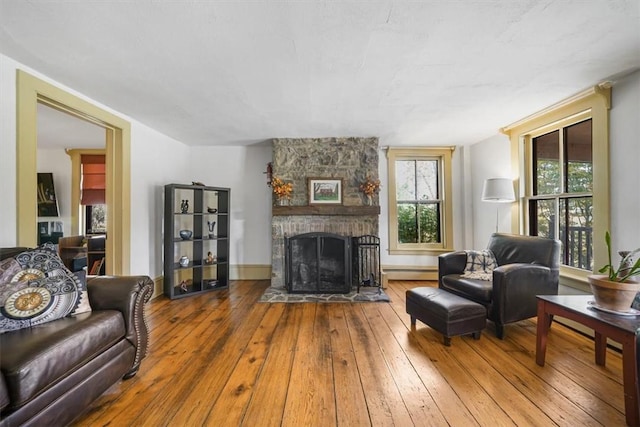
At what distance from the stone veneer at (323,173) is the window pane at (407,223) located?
0.86 meters

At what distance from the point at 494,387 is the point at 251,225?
12.4ft

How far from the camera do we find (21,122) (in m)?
2.02

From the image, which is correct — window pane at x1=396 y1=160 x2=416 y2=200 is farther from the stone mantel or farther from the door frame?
the door frame

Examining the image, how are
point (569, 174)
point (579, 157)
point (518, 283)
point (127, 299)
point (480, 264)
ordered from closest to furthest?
point (127, 299) → point (518, 283) → point (579, 157) → point (569, 174) → point (480, 264)

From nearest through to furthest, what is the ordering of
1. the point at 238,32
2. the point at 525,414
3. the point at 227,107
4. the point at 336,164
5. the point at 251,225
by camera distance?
1. the point at 525,414
2. the point at 238,32
3. the point at 227,107
4. the point at 336,164
5. the point at 251,225

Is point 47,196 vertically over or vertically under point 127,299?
over

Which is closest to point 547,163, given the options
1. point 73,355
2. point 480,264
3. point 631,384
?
point 480,264

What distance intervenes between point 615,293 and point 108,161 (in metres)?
4.64

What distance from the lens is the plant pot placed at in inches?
63.7

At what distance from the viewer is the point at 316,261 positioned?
3.92m

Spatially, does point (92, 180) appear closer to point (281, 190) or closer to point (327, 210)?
point (281, 190)

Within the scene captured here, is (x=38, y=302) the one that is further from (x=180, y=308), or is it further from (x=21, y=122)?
(x=180, y=308)

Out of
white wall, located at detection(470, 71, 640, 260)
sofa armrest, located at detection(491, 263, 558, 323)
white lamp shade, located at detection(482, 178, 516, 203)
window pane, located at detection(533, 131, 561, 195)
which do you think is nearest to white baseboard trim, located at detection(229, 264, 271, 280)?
sofa armrest, located at detection(491, 263, 558, 323)

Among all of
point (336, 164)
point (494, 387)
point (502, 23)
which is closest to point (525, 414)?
point (494, 387)
